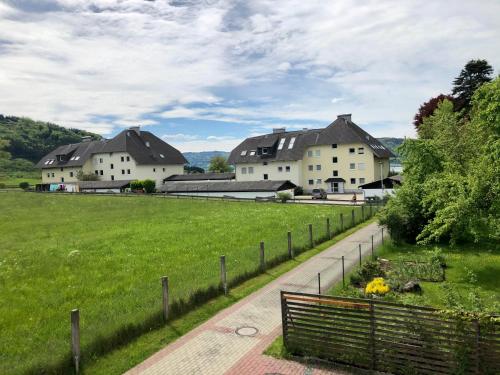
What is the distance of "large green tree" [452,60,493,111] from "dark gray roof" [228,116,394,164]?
42.2 ft

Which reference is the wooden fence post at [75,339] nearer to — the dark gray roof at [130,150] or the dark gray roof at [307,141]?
the dark gray roof at [307,141]

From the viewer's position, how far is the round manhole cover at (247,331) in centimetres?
1002

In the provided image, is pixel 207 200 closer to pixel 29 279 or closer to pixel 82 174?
pixel 29 279

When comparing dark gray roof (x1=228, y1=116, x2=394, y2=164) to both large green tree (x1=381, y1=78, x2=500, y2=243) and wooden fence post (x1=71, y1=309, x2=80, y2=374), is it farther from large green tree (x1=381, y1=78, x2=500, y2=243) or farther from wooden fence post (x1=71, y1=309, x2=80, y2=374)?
wooden fence post (x1=71, y1=309, x2=80, y2=374)

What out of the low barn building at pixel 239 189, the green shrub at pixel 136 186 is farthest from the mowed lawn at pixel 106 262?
the green shrub at pixel 136 186

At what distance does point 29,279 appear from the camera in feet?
50.1

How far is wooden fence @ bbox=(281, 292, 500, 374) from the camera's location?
700 cm

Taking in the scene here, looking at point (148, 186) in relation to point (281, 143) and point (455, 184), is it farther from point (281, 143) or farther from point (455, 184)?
point (455, 184)

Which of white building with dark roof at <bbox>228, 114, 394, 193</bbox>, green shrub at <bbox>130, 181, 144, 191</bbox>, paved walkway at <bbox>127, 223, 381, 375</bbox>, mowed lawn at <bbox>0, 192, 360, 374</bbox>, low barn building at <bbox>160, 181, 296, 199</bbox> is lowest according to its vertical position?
paved walkway at <bbox>127, 223, 381, 375</bbox>

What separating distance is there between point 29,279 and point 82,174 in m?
64.8

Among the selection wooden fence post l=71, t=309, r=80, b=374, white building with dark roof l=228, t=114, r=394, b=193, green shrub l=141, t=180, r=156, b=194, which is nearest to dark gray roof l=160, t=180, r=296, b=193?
green shrub l=141, t=180, r=156, b=194

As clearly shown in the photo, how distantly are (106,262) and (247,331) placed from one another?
9.73 metres

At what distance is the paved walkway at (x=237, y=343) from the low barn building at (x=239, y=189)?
38.2 metres

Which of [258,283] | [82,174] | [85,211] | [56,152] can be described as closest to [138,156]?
[82,174]
